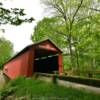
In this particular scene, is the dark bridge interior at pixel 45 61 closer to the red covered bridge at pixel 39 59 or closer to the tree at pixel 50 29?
the red covered bridge at pixel 39 59

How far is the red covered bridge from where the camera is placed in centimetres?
1727

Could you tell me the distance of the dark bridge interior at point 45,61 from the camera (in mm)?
21469

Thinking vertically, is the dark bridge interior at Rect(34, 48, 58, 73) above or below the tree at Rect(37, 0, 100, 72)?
below

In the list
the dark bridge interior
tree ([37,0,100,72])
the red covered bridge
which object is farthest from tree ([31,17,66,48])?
the red covered bridge

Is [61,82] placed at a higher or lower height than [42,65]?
lower

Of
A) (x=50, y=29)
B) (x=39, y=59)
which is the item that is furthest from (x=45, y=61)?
(x=50, y=29)

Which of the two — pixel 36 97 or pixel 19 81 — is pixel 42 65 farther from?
pixel 36 97

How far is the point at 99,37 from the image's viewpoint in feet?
89.8

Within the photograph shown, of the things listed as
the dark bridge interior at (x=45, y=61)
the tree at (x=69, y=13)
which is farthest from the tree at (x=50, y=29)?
the dark bridge interior at (x=45, y=61)

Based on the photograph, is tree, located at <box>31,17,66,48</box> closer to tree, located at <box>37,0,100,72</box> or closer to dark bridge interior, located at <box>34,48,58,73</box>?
tree, located at <box>37,0,100,72</box>

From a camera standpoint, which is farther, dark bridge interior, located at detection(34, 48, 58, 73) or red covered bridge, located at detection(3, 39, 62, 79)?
dark bridge interior, located at detection(34, 48, 58, 73)

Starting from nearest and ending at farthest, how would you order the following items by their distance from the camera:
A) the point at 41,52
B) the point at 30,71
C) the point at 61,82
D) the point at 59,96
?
the point at 59,96, the point at 61,82, the point at 30,71, the point at 41,52

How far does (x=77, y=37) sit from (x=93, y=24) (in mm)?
3823

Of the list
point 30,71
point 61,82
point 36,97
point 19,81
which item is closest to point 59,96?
point 36,97
